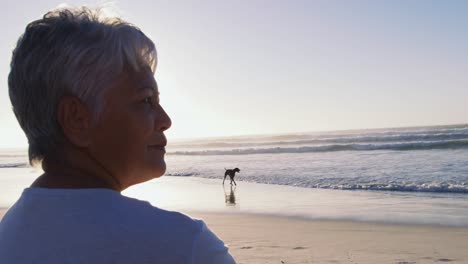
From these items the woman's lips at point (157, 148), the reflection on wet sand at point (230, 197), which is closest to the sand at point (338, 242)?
the reflection on wet sand at point (230, 197)

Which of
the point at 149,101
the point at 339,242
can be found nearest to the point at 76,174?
the point at 149,101

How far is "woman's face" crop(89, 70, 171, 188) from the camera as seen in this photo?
102 centimetres

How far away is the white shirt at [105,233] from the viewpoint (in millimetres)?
844

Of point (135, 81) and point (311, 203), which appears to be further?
point (311, 203)

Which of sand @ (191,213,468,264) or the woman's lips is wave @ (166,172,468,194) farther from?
the woman's lips

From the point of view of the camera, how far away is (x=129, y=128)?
3.38 ft

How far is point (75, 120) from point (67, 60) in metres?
0.13

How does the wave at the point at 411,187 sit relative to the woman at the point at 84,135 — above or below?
below

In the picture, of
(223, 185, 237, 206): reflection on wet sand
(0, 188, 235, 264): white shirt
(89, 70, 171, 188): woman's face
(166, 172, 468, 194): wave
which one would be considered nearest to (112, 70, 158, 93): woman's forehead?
(89, 70, 171, 188): woman's face

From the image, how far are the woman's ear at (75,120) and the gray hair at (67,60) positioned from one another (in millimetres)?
13

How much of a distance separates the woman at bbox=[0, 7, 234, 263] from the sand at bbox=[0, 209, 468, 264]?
17.7 ft

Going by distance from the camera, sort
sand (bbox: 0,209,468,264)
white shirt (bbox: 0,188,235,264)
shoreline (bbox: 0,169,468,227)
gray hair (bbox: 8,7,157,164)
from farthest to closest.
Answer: shoreline (bbox: 0,169,468,227)
sand (bbox: 0,209,468,264)
gray hair (bbox: 8,7,157,164)
white shirt (bbox: 0,188,235,264)

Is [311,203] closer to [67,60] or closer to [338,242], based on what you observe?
[338,242]

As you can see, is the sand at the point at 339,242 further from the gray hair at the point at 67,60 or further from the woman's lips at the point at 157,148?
the gray hair at the point at 67,60
